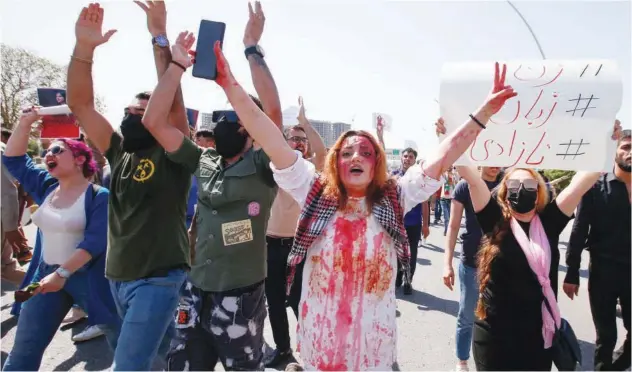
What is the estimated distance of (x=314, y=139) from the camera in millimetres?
3484

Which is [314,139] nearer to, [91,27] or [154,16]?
[154,16]

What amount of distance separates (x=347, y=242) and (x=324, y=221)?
0.45ft

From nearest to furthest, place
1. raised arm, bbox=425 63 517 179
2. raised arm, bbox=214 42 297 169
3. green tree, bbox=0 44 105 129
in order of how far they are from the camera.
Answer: raised arm, bbox=214 42 297 169 → raised arm, bbox=425 63 517 179 → green tree, bbox=0 44 105 129

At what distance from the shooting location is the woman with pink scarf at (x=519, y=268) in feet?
7.18

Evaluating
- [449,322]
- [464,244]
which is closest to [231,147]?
[464,244]

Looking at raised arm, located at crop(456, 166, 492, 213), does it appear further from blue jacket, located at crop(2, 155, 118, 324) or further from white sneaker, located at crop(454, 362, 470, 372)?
blue jacket, located at crop(2, 155, 118, 324)

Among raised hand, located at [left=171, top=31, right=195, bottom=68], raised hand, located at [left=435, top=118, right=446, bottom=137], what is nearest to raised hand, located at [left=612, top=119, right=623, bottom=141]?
raised hand, located at [left=435, top=118, right=446, bottom=137]

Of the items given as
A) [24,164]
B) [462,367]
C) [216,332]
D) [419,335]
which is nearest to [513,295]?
[462,367]

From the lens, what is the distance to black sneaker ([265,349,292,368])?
3299 mm

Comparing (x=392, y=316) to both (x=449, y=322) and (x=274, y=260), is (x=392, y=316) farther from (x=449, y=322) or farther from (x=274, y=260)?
(x=449, y=322)

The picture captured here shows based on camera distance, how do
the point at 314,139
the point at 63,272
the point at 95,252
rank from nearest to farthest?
the point at 63,272
the point at 95,252
the point at 314,139

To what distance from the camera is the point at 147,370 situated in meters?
2.05

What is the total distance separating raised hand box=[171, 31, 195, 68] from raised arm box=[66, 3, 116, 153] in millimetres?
593

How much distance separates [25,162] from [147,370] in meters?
1.93
